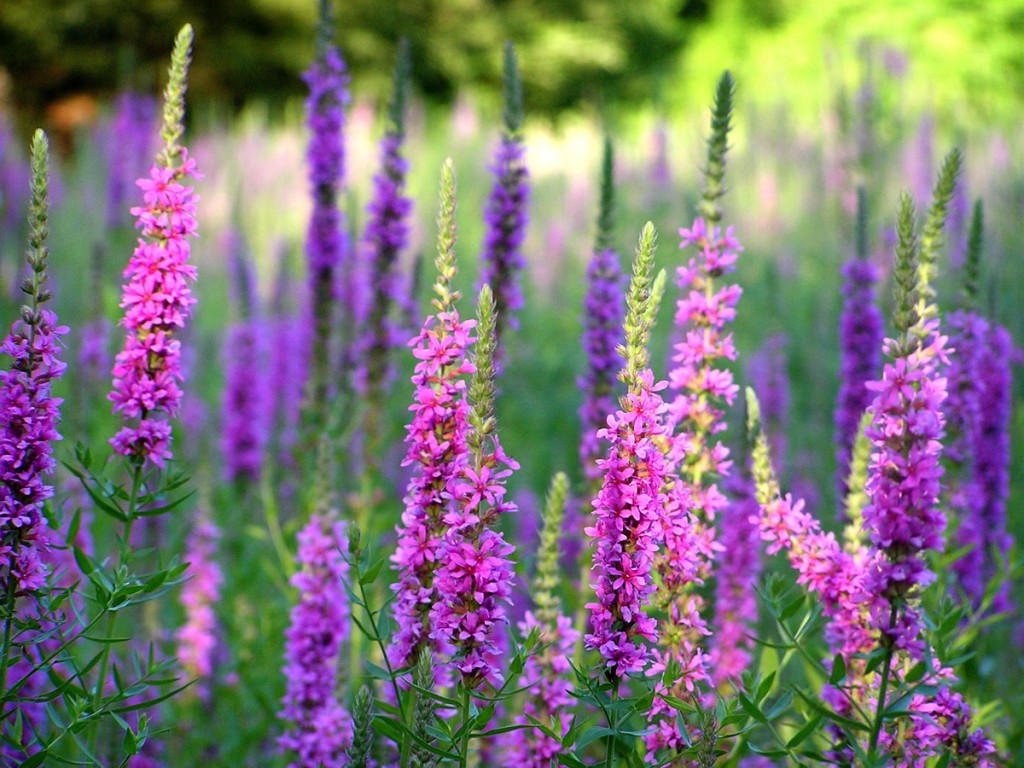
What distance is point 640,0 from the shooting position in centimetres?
2486

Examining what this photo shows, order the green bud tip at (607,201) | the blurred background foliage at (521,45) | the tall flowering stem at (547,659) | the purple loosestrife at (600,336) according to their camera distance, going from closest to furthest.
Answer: the tall flowering stem at (547,659) → the green bud tip at (607,201) → the purple loosestrife at (600,336) → the blurred background foliage at (521,45)

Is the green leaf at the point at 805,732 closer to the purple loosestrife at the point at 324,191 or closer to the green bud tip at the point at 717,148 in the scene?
the green bud tip at the point at 717,148

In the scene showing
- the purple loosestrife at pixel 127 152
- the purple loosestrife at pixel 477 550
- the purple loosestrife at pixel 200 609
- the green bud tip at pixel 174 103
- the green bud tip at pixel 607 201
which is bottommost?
the purple loosestrife at pixel 477 550

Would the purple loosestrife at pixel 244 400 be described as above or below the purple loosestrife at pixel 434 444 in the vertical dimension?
above

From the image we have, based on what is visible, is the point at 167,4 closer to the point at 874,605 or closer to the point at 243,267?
the point at 243,267

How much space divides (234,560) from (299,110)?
61.5 feet

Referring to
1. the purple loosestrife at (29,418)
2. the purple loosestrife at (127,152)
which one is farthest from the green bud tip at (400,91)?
the purple loosestrife at (127,152)

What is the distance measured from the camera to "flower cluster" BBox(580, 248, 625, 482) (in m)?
3.28

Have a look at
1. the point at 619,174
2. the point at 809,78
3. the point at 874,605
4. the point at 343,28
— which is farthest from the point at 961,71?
the point at 874,605

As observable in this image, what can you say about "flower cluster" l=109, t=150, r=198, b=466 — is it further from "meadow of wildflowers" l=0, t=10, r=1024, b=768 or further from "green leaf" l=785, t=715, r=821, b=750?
"green leaf" l=785, t=715, r=821, b=750

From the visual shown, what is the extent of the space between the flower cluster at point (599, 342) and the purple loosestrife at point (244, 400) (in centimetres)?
235

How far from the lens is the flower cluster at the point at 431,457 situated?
1.74 m

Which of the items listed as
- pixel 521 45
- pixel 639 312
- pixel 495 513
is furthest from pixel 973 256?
pixel 521 45

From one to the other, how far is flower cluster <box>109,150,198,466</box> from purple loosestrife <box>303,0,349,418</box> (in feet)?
7.36
